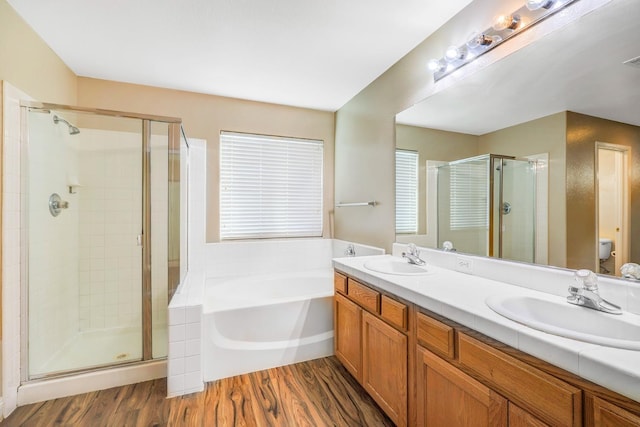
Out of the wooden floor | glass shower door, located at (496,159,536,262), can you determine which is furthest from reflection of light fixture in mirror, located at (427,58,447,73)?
the wooden floor

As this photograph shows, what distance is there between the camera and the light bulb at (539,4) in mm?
1315

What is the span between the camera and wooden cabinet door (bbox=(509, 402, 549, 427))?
834 mm

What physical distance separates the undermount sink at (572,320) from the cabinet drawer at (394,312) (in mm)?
396

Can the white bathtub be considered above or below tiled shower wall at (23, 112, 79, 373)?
below

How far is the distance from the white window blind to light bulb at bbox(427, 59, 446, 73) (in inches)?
66.1

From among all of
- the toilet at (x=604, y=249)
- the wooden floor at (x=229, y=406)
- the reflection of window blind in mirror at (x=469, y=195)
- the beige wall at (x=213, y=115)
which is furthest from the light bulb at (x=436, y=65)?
the wooden floor at (x=229, y=406)

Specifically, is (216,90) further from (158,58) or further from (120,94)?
(120,94)

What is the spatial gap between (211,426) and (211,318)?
65 cm

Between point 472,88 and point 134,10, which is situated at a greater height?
point 134,10

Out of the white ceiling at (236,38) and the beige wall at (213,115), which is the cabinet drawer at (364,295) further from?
the white ceiling at (236,38)

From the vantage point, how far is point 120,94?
268 cm

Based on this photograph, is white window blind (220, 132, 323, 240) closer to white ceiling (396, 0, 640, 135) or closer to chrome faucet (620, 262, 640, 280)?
white ceiling (396, 0, 640, 135)

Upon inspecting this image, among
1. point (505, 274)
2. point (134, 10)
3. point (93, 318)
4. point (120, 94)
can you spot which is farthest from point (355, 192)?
point (93, 318)

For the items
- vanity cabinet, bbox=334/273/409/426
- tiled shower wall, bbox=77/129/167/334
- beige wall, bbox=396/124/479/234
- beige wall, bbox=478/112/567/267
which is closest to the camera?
beige wall, bbox=478/112/567/267
